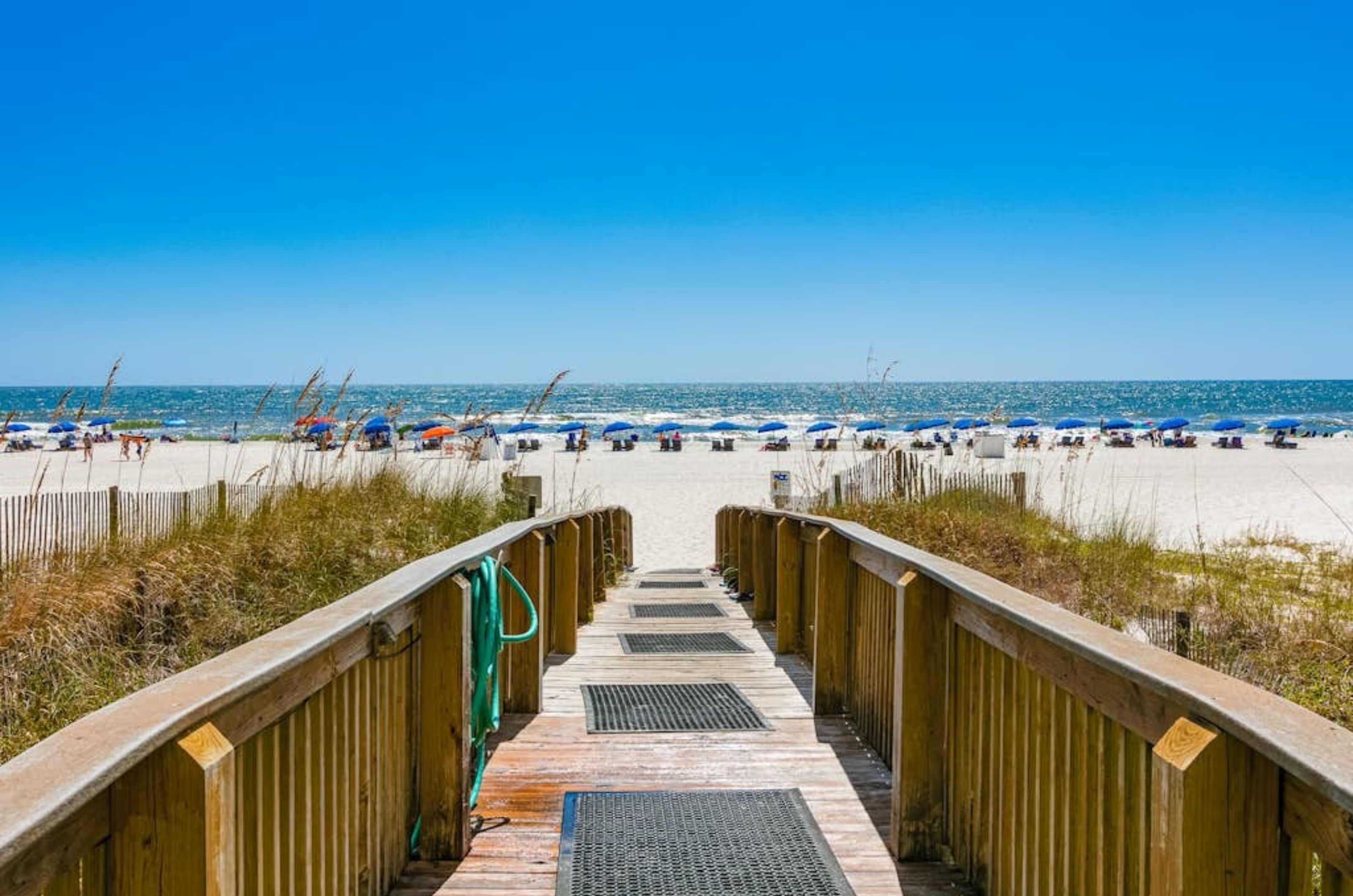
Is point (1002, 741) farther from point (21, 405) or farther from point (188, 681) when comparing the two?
point (21, 405)

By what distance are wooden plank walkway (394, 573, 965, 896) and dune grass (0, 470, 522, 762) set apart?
1.31 metres

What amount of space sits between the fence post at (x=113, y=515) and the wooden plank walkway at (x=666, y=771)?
2.82 meters

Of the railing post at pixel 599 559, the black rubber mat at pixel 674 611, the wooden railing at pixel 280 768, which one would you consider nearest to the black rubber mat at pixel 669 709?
the wooden railing at pixel 280 768

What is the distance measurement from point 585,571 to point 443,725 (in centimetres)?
468

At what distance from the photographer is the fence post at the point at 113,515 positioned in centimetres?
591

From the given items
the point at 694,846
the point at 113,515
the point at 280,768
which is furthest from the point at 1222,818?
the point at 113,515

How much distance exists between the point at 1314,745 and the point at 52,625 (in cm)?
460

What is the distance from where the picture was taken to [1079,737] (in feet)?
7.04

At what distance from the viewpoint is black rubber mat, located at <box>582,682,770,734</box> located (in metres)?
4.46

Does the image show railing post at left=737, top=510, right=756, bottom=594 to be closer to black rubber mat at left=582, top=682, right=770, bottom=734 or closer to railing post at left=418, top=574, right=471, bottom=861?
black rubber mat at left=582, top=682, right=770, bottom=734

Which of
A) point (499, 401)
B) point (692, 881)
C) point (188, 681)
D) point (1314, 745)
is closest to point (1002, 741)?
point (692, 881)

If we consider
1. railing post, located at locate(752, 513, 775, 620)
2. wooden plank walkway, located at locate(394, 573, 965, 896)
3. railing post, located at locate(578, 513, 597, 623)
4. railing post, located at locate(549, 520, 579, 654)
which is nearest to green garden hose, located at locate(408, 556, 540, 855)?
wooden plank walkway, located at locate(394, 573, 965, 896)

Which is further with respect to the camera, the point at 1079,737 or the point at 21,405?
the point at 21,405

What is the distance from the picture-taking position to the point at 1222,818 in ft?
4.86
